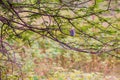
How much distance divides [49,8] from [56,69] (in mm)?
3325

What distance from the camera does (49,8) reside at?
133 inches

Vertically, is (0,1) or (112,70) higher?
(0,1)

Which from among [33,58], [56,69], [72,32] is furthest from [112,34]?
[33,58]

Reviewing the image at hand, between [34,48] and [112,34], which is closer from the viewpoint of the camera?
[112,34]

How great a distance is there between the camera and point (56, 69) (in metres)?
6.57

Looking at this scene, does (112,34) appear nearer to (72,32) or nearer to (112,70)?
(72,32)

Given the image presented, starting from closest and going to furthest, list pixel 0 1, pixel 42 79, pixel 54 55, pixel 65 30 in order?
pixel 0 1, pixel 65 30, pixel 42 79, pixel 54 55

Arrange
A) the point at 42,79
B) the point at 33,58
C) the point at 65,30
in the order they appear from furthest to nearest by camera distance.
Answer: the point at 33,58 < the point at 42,79 < the point at 65,30

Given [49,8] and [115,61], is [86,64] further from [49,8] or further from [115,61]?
[49,8]

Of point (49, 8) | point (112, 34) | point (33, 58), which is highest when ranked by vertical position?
point (49, 8)

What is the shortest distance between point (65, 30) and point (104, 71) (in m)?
4.42

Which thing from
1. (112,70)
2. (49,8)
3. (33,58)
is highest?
(49,8)

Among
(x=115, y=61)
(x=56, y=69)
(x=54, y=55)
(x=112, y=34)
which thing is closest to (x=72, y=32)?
(x=112, y=34)

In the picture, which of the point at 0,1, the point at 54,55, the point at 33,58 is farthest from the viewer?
the point at 54,55
